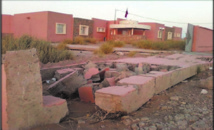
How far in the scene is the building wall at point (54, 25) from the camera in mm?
18844

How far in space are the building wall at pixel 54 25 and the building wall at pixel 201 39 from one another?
11.7 meters

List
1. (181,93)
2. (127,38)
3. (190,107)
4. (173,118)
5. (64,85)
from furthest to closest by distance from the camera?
(127,38) → (181,93) → (64,85) → (190,107) → (173,118)

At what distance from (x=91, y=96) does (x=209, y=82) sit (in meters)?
2.36

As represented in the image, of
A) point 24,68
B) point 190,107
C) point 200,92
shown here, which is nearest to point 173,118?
point 190,107

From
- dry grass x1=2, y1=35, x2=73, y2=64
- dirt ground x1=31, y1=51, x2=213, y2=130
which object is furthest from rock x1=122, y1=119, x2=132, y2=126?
dry grass x1=2, y1=35, x2=73, y2=64

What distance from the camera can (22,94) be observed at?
6.73 ft

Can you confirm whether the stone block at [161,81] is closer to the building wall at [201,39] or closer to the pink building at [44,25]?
the building wall at [201,39]

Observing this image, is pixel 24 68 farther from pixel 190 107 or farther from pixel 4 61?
pixel 190 107

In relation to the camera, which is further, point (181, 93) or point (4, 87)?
point (181, 93)

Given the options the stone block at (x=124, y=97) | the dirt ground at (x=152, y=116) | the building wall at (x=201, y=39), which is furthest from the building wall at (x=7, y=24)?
the stone block at (x=124, y=97)

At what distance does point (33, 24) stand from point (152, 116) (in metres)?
19.2

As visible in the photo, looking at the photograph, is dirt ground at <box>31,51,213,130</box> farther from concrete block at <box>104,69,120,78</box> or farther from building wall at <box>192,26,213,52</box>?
building wall at <box>192,26,213,52</box>

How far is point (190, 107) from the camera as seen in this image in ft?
9.98

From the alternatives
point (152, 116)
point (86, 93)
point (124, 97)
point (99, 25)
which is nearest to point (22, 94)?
point (124, 97)
